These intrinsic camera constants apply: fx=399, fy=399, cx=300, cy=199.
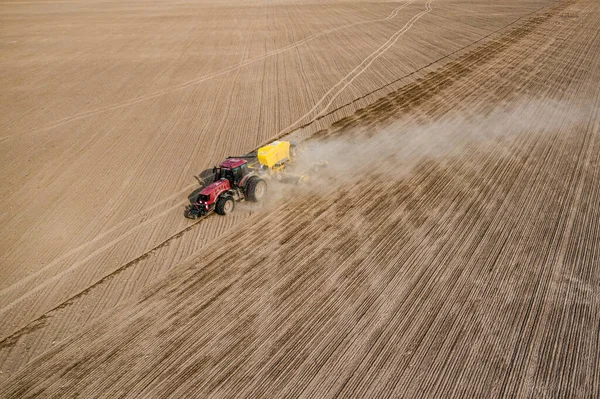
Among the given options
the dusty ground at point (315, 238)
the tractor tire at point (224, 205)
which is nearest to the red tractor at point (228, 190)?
the tractor tire at point (224, 205)

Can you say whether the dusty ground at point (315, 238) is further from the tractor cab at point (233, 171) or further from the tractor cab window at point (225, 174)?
the tractor cab window at point (225, 174)

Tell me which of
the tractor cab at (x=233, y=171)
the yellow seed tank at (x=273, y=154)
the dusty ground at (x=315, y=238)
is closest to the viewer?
the dusty ground at (x=315, y=238)

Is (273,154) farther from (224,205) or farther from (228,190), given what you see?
(224,205)

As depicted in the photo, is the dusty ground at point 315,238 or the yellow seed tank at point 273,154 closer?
the dusty ground at point 315,238

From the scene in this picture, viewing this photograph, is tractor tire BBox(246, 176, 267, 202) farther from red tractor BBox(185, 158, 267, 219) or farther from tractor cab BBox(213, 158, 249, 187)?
tractor cab BBox(213, 158, 249, 187)

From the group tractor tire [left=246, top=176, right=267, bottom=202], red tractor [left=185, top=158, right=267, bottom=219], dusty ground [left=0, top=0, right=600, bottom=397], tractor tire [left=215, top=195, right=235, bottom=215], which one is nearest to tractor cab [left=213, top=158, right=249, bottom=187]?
red tractor [left=185, top=158, right=267, bottom=219]

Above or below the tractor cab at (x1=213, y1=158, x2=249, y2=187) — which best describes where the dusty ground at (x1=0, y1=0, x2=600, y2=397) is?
below

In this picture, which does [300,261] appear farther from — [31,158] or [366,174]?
[31,158]

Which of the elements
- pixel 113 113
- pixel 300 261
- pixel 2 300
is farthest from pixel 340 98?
pixel 2 300

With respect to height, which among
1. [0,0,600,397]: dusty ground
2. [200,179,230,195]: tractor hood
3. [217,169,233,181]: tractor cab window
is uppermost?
[217,169,233,181]: tractor cab window
